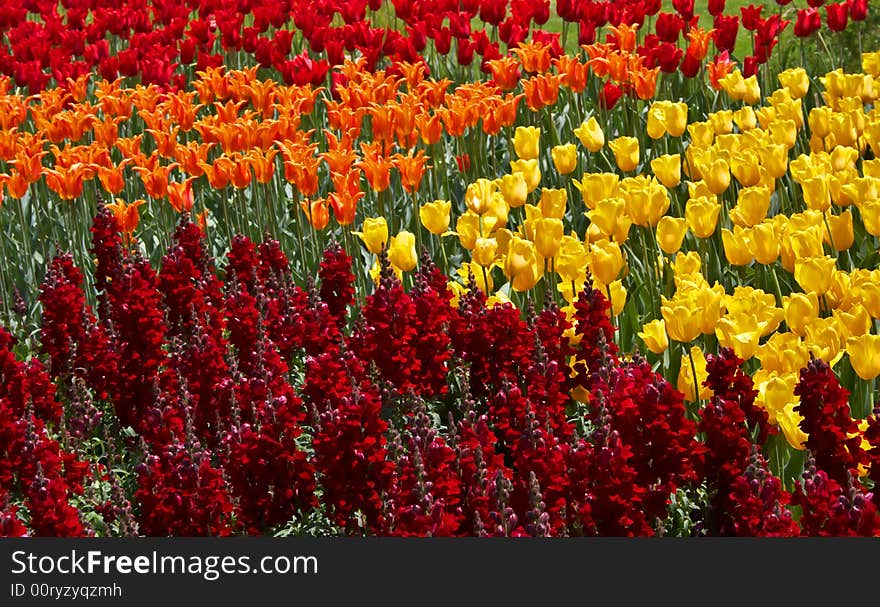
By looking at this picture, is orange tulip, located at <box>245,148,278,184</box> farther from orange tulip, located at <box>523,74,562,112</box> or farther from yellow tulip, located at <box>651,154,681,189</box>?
yellow tulip, located at <box>651,154,681,189</box>

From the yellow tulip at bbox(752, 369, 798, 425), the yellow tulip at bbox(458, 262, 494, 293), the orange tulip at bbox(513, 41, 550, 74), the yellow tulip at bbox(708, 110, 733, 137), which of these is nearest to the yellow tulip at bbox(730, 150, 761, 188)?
the yellow tulip at bbox(708, 110, 733, 137)

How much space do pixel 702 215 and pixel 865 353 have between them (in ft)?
3.94

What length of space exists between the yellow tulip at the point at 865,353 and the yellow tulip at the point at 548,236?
1.19 metres

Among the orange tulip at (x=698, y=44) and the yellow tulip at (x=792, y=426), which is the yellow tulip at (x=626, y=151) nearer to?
the orange tulip at (x=698, y=44)

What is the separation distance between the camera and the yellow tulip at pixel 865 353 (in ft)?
11.5

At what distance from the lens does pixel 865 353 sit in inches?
139

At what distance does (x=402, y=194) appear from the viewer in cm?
678

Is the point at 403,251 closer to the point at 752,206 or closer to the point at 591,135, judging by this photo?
the point at 752,206

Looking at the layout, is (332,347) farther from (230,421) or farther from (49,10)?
(49,10)

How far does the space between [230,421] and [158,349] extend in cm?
45

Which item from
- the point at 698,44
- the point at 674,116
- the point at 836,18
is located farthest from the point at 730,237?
the point at 836,18

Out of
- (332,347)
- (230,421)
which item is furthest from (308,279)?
(230,421)

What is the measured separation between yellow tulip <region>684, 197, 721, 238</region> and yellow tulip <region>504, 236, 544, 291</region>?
1.91 feet

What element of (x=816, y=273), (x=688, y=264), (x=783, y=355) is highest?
(x=688, y=264)
